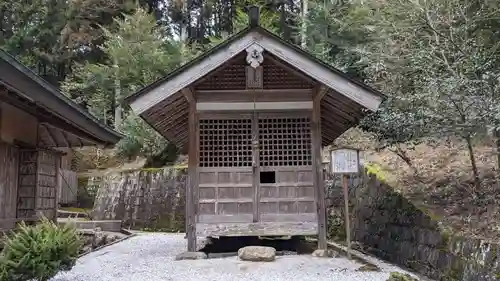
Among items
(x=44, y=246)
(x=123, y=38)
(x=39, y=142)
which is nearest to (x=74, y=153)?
(x=123, y=38)

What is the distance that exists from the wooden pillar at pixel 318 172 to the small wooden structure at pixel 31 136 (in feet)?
12.7

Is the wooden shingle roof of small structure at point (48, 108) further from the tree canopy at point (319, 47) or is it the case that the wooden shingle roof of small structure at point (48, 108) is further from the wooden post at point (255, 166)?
the tree canopy at point (319, 47)

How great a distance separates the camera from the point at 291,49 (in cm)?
785

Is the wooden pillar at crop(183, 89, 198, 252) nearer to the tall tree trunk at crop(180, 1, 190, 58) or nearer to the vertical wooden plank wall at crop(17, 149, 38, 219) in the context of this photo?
the vertical wooden plank wall at crop(17, 149, 38, 219)

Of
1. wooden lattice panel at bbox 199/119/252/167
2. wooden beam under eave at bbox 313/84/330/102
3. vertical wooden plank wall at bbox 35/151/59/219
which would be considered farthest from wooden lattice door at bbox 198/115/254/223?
vertical wooden plank wall at bbox 35/151/59/219

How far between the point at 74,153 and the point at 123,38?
6.75 meters

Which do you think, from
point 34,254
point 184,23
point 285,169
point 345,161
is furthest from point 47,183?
point 184,23

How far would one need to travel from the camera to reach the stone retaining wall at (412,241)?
558cm

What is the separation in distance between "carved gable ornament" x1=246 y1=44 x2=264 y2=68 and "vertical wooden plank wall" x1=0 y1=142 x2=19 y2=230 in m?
4.27

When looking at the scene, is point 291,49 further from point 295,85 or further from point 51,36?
point 51,36

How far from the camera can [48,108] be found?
23.6 ft

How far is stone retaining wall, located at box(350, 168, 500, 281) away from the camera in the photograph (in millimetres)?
5582

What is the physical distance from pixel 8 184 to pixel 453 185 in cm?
789

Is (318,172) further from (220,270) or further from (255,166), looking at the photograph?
(220,270)
